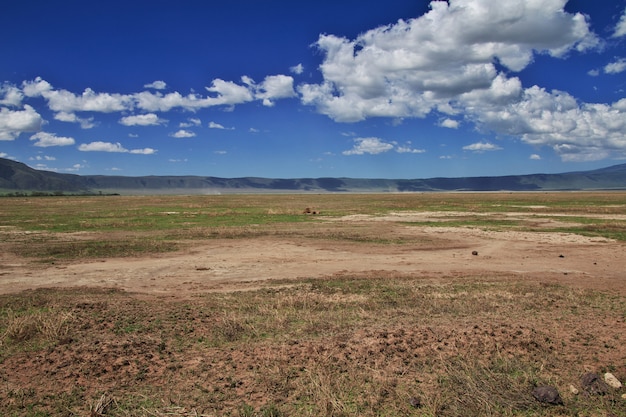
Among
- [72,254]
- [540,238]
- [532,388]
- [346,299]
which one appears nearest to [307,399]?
[532,388]

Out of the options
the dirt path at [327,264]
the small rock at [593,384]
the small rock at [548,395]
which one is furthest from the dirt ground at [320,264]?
the small rock at [548,395]

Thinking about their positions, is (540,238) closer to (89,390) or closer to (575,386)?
(575,386)

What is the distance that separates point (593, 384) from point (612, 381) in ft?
Result: 1.14

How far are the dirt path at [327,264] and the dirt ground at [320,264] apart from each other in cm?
4

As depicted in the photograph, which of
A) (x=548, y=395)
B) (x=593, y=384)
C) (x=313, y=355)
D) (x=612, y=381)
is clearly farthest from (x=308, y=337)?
(x=612, y=381)

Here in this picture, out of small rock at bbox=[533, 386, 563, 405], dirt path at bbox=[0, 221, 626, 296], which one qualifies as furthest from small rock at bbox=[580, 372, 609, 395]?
dirt path at bbox=[0, 221, 626, 296]

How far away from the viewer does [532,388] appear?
7090 mm

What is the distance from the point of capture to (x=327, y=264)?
65.7ft

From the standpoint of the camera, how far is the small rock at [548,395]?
6.59 metres

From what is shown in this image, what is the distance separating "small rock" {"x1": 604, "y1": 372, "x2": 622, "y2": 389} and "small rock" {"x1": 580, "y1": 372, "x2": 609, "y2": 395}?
13 cm

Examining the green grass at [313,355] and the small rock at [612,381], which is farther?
the small rock at [612,381]

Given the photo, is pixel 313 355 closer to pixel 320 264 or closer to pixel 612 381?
pixel 612 381

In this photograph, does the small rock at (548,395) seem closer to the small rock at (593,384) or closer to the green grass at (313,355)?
the green grass at (313,355)

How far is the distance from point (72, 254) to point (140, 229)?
542 inches
